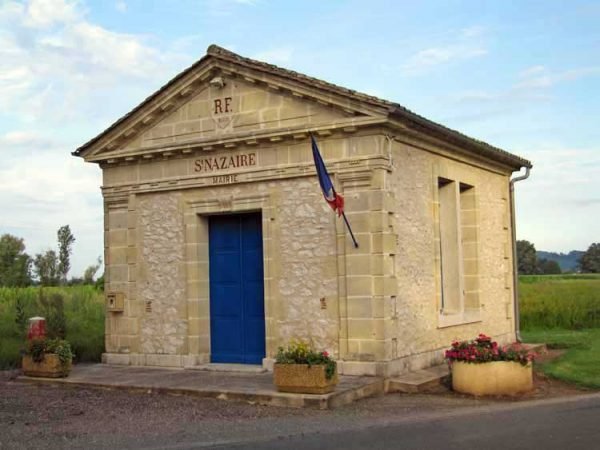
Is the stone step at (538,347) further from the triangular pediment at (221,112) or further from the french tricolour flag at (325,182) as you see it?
the triangular pediment at (221,112)

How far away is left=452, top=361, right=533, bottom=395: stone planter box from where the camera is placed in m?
10.4

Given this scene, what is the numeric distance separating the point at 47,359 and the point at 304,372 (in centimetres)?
471

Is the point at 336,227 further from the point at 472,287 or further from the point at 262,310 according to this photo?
the point at 472,287

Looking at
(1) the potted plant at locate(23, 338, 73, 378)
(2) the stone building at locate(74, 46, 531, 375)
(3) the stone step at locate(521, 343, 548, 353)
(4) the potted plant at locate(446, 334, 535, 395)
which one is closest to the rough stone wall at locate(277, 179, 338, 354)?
(2) the stone building at locate(74, 46, 531, 375)

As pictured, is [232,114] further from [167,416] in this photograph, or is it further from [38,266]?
[38,266]

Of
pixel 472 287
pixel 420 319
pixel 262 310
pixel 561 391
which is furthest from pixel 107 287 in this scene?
pixel 561 391

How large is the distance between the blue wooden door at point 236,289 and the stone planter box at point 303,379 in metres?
2.60

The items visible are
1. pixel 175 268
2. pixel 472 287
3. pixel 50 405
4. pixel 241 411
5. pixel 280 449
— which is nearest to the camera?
pixel 280 449

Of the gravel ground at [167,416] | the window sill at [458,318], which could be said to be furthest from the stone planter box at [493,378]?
the window sill at [458,318]

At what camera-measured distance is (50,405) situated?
9992 mm

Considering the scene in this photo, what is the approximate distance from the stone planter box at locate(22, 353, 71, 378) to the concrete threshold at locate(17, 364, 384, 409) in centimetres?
9

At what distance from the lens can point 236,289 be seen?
1259 centimetres

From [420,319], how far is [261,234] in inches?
113

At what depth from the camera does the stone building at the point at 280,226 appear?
36.3 feet
